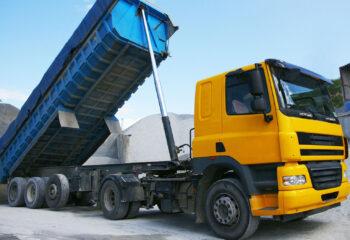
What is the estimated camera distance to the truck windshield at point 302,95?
188 inches

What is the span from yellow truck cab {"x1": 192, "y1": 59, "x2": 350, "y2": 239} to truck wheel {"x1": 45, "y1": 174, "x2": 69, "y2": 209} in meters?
4.66

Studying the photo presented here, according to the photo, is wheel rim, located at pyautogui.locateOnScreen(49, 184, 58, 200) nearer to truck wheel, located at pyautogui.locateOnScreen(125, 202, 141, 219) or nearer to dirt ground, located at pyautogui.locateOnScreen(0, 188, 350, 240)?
dirt ground, located at pyautogui.locateOnScreen(0, 188, 350, 240)

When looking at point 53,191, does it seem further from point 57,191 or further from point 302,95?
point 302,95

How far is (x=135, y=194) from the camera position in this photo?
22.5 ft

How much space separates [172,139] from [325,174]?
308 centimetres

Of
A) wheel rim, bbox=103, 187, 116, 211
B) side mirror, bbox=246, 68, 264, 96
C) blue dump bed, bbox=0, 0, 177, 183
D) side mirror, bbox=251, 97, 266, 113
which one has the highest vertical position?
blue dump bed, bbox=0, 0, 177, 183

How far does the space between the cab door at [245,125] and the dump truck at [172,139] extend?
0.05ft

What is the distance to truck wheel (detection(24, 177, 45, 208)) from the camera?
9203 millimetres

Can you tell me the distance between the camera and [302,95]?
202 inches

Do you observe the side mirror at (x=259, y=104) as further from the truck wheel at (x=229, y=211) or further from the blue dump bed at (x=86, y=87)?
the blue dump bed at (x=86, y=87)

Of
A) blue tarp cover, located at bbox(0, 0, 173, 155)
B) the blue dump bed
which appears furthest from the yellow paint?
blue tarp cover, located at bbox(0, 0, 173, 155)

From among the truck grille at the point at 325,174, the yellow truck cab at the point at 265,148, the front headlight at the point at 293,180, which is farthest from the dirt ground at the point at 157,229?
the front headlight at the point at 293,180

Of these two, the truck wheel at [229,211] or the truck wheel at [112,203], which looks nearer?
the truck wheel at [229,211]

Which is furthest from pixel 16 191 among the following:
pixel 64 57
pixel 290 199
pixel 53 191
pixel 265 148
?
pixel 290 199
